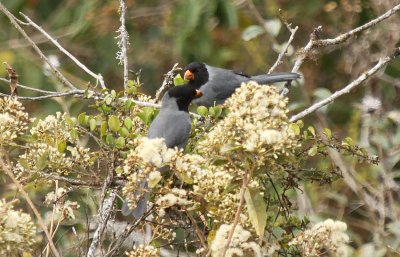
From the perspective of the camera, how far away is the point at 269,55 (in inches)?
392

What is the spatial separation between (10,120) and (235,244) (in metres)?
0.91

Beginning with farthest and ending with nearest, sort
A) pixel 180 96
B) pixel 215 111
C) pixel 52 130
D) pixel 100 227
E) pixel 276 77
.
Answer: pixel 276 77 < pixel 180 96 < pixel 215 111 < pixel 52 130 < pixel 100 227

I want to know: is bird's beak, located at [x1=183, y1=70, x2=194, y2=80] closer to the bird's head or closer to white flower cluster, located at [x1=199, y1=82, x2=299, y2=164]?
the bird's head

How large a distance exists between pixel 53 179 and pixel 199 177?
0.74m

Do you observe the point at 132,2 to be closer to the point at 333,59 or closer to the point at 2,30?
the point at 2,30

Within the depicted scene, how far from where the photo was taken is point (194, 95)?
16.7 ft

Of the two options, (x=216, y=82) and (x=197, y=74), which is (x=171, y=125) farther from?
(x=197, y=74)

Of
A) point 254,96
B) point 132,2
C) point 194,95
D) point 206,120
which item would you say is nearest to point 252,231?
point 254,96

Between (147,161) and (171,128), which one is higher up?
(147,161)

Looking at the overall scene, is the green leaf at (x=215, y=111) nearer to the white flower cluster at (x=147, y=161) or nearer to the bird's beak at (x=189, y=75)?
the white flower cluster at (x=147, y=161)

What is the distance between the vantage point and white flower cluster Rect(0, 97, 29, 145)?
3176mm

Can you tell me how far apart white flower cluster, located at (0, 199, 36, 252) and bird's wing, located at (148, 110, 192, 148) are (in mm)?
1355

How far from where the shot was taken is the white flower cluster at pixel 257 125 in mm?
2750

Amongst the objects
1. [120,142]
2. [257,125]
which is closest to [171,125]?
[120,142]
